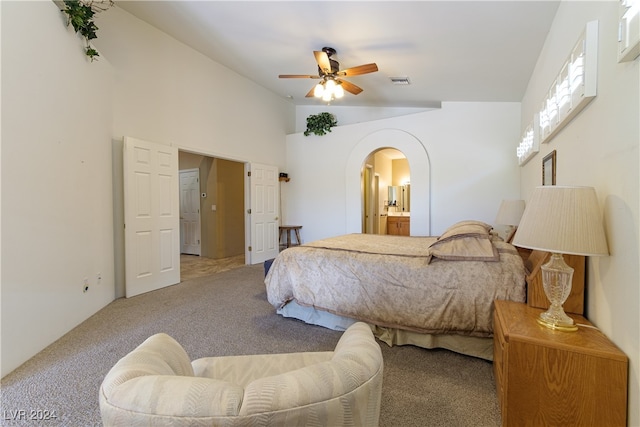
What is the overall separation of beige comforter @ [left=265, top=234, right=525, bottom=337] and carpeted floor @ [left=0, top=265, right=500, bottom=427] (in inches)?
9.6

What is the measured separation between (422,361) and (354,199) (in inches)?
145

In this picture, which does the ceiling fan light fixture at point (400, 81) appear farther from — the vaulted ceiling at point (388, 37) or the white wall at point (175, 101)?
the white wall at point (175, 101)

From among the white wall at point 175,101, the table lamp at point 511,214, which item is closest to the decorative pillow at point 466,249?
the table lamp at point 511,214

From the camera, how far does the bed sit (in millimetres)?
1932

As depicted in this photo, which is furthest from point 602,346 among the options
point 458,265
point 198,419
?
point 198,419

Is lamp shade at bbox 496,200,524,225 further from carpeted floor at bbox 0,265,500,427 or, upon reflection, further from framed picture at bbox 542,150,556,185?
carpeted floor at bbox 0,265,500,427

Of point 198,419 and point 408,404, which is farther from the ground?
point 198,419

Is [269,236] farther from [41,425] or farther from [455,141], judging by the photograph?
[41,425]

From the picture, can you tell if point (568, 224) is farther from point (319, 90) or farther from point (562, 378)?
point (319, 90)

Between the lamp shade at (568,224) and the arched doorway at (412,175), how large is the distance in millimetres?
3510

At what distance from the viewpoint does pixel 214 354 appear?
2.08 m

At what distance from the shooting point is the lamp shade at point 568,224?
1.18 metres

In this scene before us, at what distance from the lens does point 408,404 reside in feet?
5.09

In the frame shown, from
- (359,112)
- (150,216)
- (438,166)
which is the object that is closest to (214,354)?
(150,216)
